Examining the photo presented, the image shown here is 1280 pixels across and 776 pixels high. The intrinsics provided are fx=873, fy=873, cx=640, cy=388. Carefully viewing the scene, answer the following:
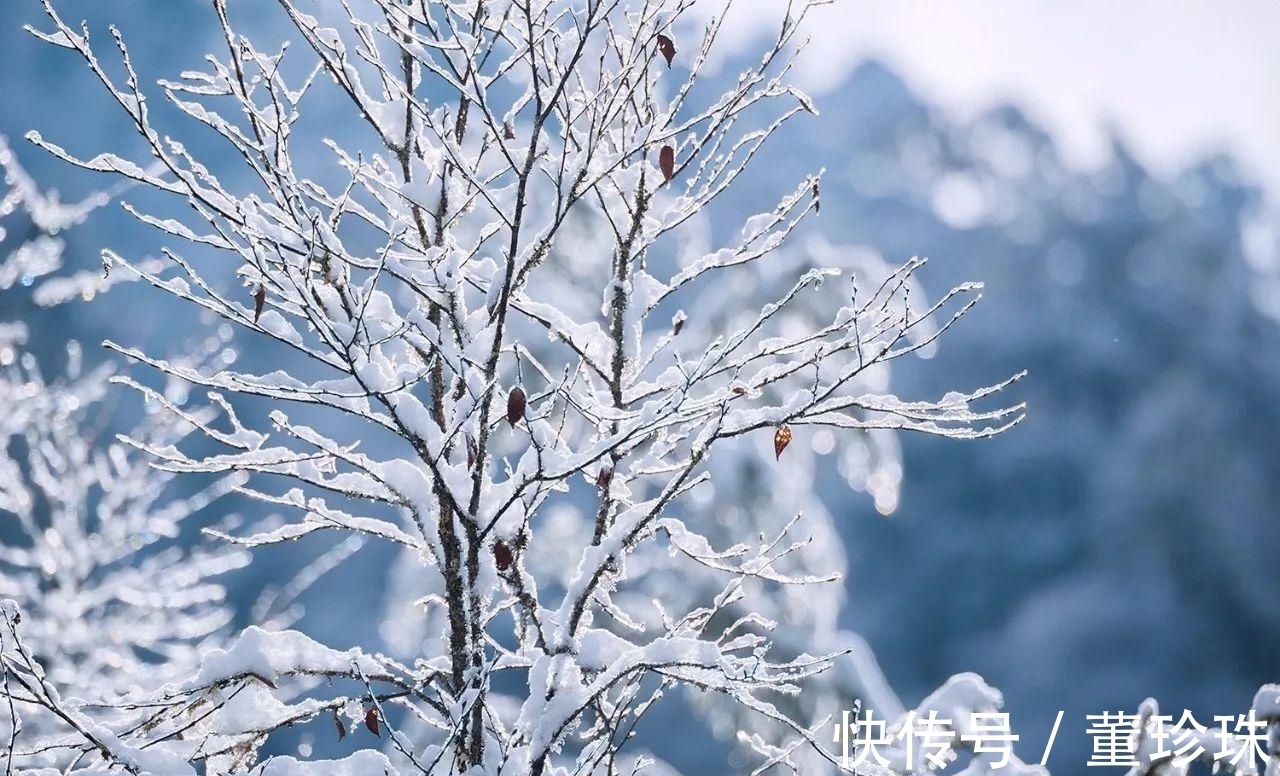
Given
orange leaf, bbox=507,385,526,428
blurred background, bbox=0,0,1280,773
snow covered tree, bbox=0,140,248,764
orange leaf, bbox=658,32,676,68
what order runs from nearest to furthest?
1. orange leaf, bbox=507,385,526,428
2. orange leaf, bbox=658,32,676,68
3. snow covered tree, bbox=0,140,248,764
4. blurred background, bbox=0,0,1280,773

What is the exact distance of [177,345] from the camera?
1564 centimetres

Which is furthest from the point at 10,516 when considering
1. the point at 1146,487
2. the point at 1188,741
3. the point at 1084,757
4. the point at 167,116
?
the point at 1146,487

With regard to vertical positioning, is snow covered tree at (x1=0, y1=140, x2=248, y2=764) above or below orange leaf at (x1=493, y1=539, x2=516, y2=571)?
above

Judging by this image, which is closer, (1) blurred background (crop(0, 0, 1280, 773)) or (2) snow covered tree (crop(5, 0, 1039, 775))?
(2) snow covered tree (crop(5, 0, 1039, 775))

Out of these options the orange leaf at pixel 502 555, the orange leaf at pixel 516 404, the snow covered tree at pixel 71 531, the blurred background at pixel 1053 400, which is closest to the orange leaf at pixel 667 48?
the orange leaf at pixel 516 404

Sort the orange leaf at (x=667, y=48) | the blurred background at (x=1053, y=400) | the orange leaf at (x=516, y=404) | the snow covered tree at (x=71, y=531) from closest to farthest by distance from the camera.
Result: the orange leaf at (x=516, y=404) → the orange leaf at (x=667, y=48) → the snow covered tree at (x=71, y=531) → the blurred background at (x=1053, y=400)

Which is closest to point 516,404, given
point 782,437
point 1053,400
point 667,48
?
point 782,437

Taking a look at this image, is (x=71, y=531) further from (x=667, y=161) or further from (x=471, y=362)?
(x=667, y=161)

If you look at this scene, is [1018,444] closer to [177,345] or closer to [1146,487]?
[1146,487]

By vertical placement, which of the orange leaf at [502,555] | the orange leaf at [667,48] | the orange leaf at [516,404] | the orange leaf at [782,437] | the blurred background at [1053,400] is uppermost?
the blurred background at [1053,400]

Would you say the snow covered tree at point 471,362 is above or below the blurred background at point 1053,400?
below

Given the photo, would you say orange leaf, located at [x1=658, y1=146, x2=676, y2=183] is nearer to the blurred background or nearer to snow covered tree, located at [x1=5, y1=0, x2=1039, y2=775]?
snow covered tree, located at [x1=5, y1=0, x2=1039, y2=775]

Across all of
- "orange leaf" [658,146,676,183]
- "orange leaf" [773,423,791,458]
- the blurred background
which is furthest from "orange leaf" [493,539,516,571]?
the blurred background

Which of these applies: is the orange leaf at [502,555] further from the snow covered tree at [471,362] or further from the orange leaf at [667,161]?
the orange leaf at [667,161]
